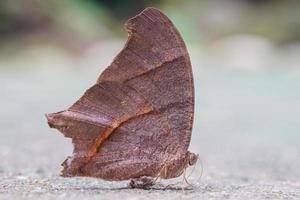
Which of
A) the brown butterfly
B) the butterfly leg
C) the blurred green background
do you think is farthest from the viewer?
the blurred green background

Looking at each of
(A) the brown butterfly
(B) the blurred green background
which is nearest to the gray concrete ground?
(B) the blurred green background

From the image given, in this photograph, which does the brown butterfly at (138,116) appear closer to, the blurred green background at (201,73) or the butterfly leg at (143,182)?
the butterfly leg at (143,182)

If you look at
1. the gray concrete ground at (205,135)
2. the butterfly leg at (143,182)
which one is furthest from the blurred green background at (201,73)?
the butterfly leg at (143,182)

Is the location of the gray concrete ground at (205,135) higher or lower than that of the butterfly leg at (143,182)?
higher

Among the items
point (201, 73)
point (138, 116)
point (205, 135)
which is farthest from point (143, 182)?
point (201, 73)

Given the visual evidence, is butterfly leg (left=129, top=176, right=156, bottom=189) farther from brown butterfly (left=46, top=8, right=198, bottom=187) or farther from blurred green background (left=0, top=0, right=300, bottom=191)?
blurred green background (left=0, top=0, right=300, bottom=191)

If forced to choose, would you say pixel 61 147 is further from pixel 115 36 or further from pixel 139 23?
pixel 115 36
